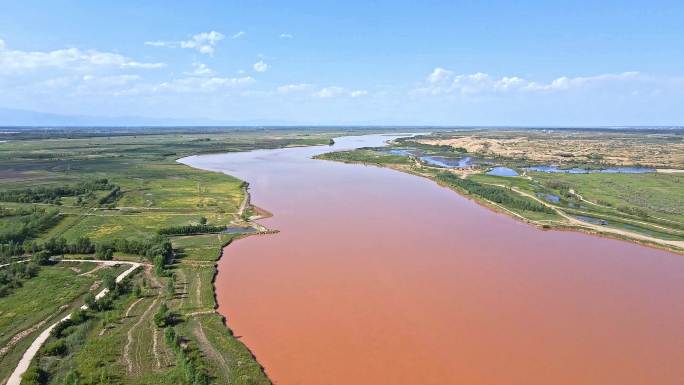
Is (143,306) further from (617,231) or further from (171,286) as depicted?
(617,231)

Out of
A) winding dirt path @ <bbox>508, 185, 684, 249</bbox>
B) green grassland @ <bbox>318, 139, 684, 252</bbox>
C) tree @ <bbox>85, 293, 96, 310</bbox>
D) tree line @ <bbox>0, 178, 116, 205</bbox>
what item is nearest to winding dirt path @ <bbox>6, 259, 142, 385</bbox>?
tree @ <bbox>85, 293, 96, 310</bbox>

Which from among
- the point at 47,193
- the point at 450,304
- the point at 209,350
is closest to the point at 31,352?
the point at 209,350

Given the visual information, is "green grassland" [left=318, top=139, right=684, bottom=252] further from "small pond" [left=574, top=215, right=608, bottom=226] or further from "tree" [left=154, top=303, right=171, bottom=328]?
"tree" [left=154, top=303, right=171, bottom=328]

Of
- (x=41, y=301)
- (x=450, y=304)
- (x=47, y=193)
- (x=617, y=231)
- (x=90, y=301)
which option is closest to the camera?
(x=90, y=301)

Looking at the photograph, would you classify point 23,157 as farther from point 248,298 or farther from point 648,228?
point 648,228

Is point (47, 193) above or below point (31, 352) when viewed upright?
above

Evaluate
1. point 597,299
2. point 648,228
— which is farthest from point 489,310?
point 648,228

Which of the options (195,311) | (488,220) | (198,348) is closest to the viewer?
(198,348)

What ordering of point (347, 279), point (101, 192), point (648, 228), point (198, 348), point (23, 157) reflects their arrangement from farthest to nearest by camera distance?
point (23, 157)
point (101, 192)
point (648, 228)
point (347, 279)
point (198, 348)

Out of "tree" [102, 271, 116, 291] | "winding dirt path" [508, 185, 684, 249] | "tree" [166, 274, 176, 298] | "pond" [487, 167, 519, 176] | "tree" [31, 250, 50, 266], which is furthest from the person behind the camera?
"pond" [487, 167, 519, 176]
